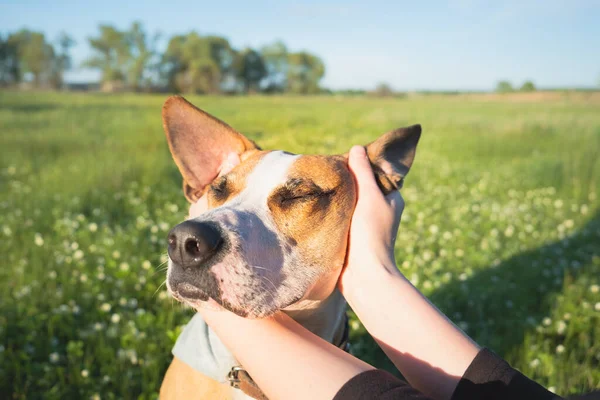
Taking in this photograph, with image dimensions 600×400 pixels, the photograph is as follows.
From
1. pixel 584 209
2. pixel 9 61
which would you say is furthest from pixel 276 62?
pixel 584 209

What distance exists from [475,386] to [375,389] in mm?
443

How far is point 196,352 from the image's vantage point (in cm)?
197

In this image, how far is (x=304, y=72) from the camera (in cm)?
10894

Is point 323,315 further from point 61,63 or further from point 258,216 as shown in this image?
point 61,63

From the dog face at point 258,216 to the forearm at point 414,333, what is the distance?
246 mm

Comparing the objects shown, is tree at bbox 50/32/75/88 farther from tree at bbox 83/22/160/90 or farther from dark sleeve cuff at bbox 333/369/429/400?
dark sleeve cuff at bbox 333/369/429/400

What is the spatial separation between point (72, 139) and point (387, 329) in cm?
1164

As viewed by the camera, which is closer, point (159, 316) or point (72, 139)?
point (159, 316)

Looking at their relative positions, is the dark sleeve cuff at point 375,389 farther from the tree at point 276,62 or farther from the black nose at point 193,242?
the tree at point 276,62

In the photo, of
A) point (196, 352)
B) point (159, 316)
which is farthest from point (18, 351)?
point (196, 352)

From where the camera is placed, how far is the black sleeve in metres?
1.33

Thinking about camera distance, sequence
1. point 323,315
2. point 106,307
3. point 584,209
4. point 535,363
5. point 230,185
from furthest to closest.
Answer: point 584,209 → point 106,307 → point 535,363 → point 323,315 → point 230,185

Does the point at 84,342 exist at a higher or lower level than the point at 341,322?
lower

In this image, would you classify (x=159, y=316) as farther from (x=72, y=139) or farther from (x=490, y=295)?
(x=72, y=139)
